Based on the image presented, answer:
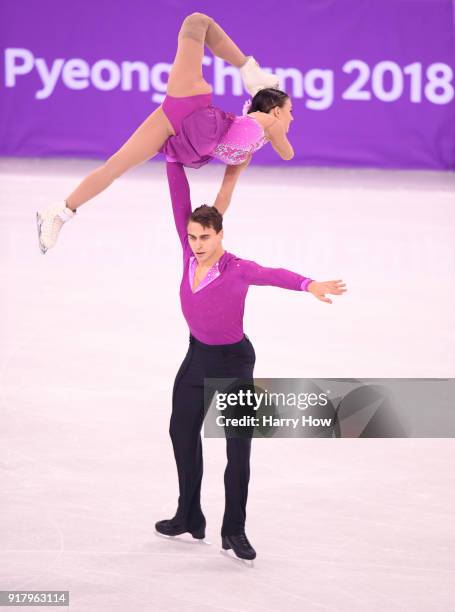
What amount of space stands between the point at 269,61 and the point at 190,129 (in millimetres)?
8105

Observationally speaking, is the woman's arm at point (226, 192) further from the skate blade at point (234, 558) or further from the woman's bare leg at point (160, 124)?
the skate blade at point (234, 558)

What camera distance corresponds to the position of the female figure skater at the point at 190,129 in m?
4.51

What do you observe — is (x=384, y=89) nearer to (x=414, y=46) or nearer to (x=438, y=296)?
(x=414, y=46)

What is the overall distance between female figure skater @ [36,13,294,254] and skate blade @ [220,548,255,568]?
1394 mm

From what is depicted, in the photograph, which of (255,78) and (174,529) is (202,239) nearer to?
(255,78)

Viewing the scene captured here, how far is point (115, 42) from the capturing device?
12398 millimetres

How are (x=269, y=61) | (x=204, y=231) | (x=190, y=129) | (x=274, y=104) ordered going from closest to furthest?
1. (x=204, y=231)
2. (x=190, y=129)
3. (x=274, y=104)
4. (x=269, y=61)

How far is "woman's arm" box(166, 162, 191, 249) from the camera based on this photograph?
4.56 meters

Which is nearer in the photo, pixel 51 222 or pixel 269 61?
pixel 51 222

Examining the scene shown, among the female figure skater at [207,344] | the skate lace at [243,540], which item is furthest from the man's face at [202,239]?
the skate lace at [243,540]

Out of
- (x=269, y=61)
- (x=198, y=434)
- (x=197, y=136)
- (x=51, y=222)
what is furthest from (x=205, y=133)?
(x=269, y=61)

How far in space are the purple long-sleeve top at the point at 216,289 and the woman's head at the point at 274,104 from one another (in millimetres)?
450

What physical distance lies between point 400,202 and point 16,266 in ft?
13.5

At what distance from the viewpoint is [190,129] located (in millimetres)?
4469
